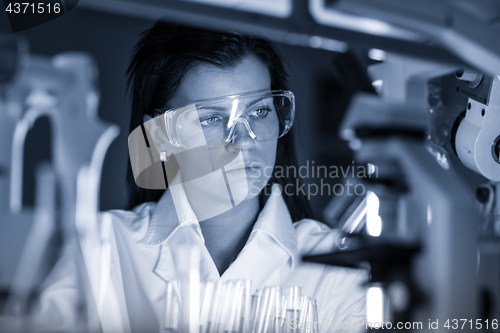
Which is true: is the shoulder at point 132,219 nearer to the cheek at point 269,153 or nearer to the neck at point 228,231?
the neck at point 228,231

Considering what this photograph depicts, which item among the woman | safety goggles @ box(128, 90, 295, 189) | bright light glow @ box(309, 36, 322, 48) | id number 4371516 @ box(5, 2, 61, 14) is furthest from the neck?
id number 4371516 @ box(5, 2, 61, 14)

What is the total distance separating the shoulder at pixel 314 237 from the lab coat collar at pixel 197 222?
16 millimetres

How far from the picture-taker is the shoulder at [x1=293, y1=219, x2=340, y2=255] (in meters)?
0.92

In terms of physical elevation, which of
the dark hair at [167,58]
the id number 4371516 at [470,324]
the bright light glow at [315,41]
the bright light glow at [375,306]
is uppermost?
the bright light glow at [315,41]

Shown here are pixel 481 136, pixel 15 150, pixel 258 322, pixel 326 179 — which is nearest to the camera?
pixel 15 150

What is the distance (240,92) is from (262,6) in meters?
0.18

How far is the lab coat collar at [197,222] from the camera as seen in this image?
0.85 m

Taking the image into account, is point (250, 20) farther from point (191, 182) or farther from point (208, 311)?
point (208, 311)

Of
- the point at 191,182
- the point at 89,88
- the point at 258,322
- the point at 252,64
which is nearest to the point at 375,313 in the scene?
the point at 258,322

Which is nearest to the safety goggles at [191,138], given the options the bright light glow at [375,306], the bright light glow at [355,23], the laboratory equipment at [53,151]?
the laboratory equipment at [53,151]

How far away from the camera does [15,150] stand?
2.35 feet

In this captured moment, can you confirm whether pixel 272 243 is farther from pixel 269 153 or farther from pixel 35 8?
pixel 35 8

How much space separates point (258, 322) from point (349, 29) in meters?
0.65

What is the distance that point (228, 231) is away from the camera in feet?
2.92
